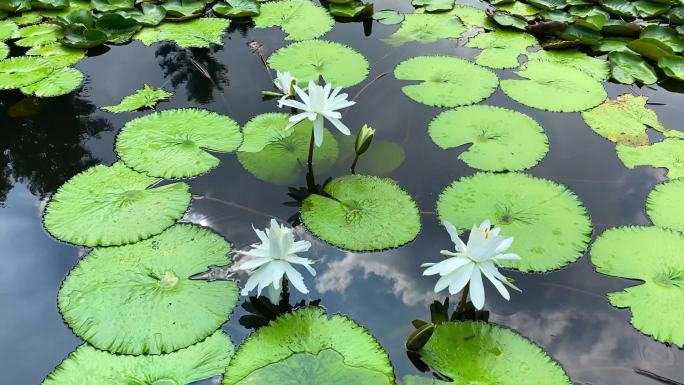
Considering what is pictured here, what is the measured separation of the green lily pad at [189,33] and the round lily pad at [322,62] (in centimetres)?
64

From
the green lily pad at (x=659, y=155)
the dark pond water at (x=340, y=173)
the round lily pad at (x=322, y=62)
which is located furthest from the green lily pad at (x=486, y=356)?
the round lily pad at (x=322, y=62)

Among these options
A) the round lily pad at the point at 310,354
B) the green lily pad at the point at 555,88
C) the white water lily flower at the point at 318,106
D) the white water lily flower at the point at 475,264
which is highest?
the white water lily flower at the point at 318,106

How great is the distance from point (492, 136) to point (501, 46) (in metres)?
1.27

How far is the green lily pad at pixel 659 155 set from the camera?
10.4 ft

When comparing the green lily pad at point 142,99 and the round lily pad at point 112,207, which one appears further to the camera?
the green lily pad at point 142,99

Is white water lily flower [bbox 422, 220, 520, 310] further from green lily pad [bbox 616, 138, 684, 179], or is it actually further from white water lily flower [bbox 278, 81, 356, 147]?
green lily pad [bbox 616, 138, 684, 179]

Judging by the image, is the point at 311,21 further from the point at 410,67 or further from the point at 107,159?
the point at 107,159

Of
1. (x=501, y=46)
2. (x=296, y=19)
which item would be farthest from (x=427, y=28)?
(x=296, y=19)

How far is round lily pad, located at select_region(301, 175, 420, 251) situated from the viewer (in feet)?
8.70

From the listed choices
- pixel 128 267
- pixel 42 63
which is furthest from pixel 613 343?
pixel 42 63

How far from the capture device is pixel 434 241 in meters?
2.71

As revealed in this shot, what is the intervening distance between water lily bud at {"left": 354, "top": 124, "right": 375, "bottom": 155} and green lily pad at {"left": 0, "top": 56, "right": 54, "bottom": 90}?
2380 mm

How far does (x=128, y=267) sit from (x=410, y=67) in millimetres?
2398

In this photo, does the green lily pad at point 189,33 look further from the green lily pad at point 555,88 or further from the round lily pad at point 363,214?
the green lily pad at point 555,88
